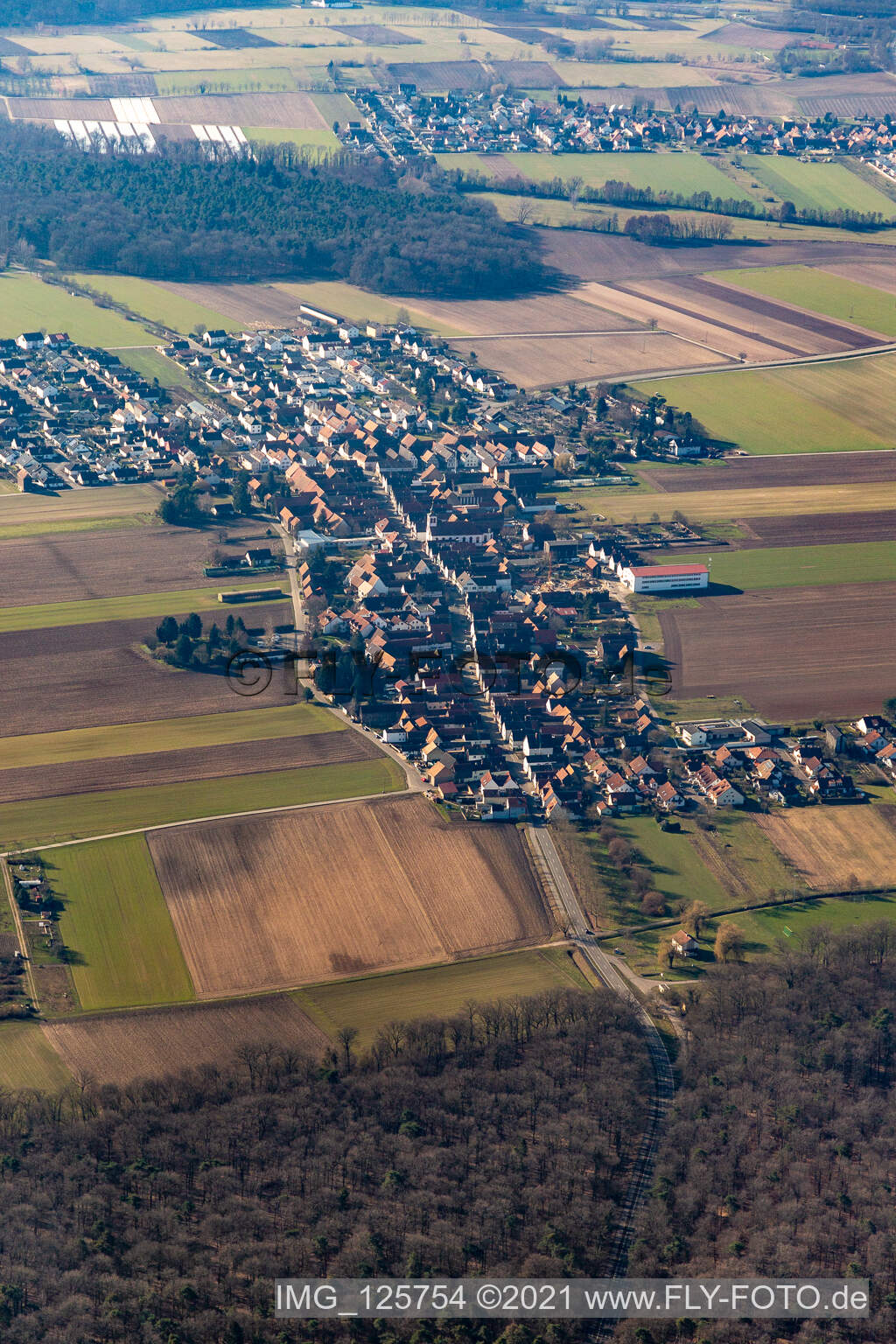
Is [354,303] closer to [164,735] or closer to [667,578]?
[667,578]

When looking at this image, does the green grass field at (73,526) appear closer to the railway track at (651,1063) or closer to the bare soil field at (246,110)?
the railway track at (651,1063)

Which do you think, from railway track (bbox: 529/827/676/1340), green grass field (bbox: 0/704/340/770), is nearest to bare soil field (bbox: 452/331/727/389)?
green grass field (bbox: 0/704/340/770)

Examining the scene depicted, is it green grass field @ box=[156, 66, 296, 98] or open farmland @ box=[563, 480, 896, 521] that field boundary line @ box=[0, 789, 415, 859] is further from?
green grass field @ box=[156, 66, 296, 98]

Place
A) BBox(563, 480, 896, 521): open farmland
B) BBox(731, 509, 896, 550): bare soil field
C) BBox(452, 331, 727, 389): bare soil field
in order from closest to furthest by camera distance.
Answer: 1. BBox(731, 509, 896, 550): bare soil field
2. BBox(563, 480, 896, 521): open farmland
3. BBox(452, 331, 727, 389): bare soil field

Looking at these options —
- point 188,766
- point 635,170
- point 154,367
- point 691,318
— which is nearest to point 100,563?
point 188,766

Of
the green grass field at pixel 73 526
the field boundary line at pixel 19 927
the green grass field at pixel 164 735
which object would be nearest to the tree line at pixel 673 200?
the green grass field at pixel 73 526

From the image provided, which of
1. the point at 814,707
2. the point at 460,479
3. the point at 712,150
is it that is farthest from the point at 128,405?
the point at 712,150
